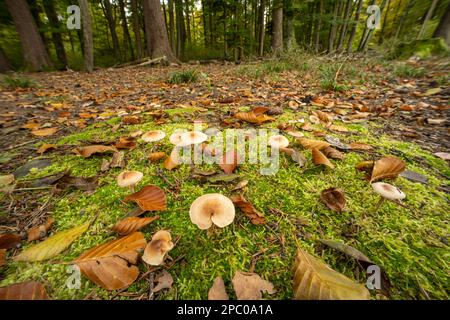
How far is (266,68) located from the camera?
239 inches

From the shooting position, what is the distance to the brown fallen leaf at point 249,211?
3.76 feet

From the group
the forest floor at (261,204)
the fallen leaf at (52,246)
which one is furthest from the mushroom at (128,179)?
the fallen leaf at (52,246)

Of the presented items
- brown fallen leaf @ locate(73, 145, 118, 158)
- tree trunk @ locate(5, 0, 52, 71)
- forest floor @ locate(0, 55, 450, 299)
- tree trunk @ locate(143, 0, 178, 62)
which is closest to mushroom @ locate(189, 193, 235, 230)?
forest floor @ locate(0, 55, 450, 299)

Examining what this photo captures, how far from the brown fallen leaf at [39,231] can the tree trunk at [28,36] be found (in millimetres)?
11985

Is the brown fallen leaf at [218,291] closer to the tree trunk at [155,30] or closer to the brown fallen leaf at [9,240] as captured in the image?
the brown fallen leaf at [9,240]

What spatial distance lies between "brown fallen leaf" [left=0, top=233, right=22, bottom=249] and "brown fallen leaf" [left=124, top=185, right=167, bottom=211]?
511 millimetres

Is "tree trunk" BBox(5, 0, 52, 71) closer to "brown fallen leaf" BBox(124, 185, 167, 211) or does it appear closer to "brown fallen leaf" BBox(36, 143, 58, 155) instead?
"brown fallen leaf" BBox(36, 143, 58, 155)

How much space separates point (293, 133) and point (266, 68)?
4881 mm

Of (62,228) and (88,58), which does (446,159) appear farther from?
→ (88,58)

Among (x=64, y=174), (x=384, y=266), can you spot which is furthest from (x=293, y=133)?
(x=64, y=174)

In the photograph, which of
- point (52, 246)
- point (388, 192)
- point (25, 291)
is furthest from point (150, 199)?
point (388, 192)

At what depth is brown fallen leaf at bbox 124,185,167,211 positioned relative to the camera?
1.18 m

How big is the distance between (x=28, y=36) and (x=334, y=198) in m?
13.5

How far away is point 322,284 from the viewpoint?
83 cm
